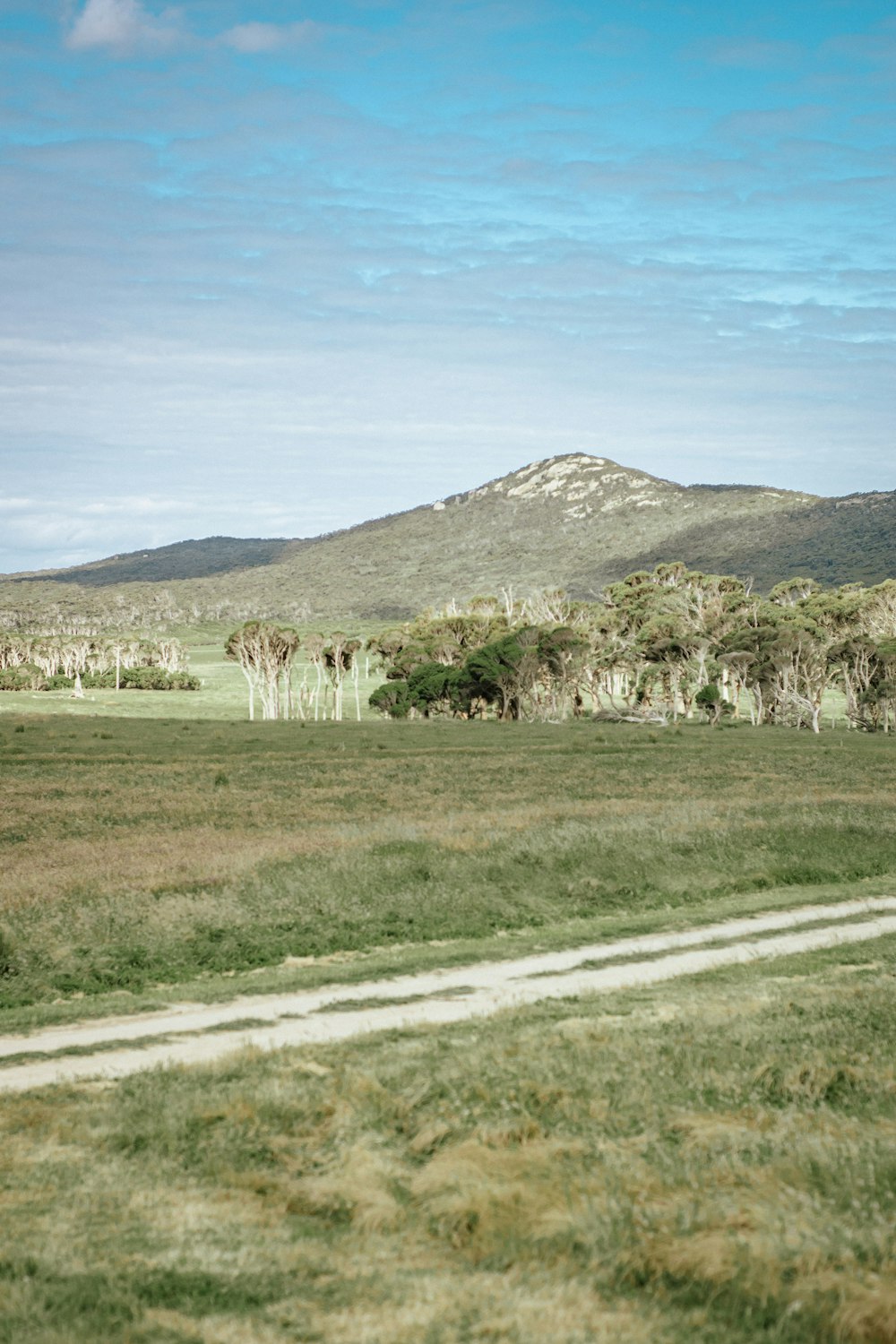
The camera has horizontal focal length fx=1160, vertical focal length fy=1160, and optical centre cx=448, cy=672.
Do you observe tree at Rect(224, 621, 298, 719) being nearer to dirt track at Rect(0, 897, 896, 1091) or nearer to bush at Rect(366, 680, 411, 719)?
bush at Rect(366, 680, 411, 719)

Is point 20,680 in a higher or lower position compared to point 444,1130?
higher

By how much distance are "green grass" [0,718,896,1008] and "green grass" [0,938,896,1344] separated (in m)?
8.05

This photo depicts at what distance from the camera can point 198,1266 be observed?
24.6ft

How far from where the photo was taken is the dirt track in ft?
45.2

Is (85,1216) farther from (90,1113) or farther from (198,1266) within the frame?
(90,1113)

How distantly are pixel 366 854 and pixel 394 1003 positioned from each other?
426 inches

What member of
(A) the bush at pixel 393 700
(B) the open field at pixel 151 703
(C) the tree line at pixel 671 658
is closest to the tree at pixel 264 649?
(B) the open field at pixel 151 703

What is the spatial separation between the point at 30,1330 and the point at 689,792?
4175cm

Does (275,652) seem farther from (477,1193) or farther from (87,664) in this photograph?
(477,1193)

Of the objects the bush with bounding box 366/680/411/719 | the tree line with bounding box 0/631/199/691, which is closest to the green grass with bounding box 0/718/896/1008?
the bush with bounding box 366/680/411/719

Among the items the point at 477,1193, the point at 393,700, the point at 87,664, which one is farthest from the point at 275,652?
the point at 477,1193

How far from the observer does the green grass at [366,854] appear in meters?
20.5

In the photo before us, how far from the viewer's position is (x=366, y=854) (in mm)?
27219

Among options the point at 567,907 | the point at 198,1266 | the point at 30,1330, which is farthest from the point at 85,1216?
the point at 567,907
